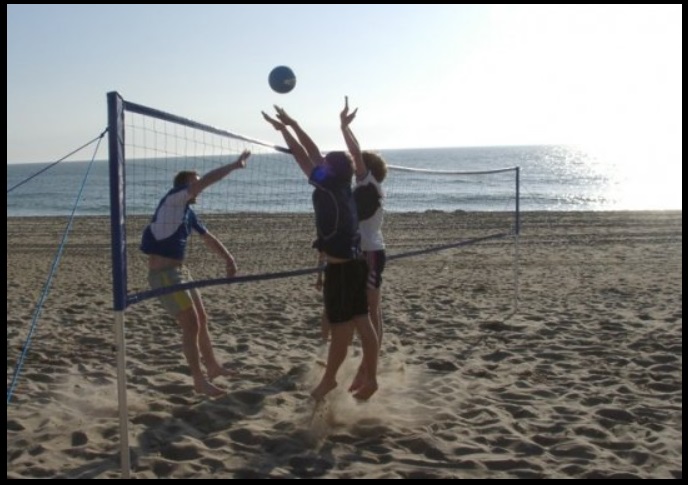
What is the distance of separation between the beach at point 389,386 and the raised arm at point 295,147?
5.05ft

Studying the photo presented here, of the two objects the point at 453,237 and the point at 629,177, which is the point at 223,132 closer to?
the point at 453,237

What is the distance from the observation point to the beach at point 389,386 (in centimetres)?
406

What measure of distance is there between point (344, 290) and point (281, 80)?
5.99 ft

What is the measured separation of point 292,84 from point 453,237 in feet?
45.3

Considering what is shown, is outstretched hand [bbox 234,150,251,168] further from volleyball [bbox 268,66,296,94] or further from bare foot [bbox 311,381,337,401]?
bare foot [bbox 311,381,337,401]

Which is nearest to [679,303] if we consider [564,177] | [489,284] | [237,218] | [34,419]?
[489,284]

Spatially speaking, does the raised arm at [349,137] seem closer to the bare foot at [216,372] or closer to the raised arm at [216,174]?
the raised arm at [216,174]

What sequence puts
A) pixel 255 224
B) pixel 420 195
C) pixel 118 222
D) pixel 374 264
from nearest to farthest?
1. pixel 118 222
2. pixel 374 264
3. pixel 255 224
4. pixel 420 195

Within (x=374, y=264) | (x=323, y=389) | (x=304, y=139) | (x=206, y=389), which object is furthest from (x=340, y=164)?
(x=206, y=389)

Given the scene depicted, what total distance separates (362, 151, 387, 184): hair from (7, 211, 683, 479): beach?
58.9 inches

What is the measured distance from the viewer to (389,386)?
18.0 ft

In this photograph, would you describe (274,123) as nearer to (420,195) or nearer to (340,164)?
(340,164)

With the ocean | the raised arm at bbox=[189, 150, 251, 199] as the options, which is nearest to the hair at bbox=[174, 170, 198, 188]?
the raised arm at bbox=[189, 150, 251, 199]

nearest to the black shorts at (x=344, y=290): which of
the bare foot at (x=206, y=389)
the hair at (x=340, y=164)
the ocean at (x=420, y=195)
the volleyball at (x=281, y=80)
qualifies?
the hair at (x=340, y=164)
